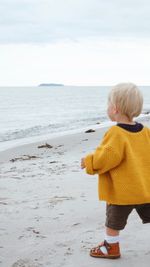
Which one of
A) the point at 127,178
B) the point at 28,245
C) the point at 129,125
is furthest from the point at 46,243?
the point at 129,125

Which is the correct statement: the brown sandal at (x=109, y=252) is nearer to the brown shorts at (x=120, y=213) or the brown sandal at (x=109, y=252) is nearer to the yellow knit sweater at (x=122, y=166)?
the brown shorts at (x=120, y=213)

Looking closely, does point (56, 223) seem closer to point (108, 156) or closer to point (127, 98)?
point (108, 156)

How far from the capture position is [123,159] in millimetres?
3246

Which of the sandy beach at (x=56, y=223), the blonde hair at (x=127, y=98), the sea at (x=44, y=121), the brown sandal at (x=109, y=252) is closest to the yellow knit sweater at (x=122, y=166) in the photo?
the blonde hair at (x=127, y=98)

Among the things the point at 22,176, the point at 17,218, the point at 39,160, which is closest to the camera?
the point at 17,218

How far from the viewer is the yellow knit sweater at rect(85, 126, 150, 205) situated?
3182 mm

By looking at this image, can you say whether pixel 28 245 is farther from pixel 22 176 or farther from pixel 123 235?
pixel 22 176

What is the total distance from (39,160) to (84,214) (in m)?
4.40

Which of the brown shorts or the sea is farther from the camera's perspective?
the sea

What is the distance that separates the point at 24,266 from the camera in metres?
3.29

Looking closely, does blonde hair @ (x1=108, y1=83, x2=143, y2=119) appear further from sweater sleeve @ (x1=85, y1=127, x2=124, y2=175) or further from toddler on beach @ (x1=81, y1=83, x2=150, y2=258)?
sweater sleeve @ (x1=85, y1=127, x2=124, y2=175)

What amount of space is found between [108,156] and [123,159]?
0.15 m

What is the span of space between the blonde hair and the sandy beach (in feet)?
3.65

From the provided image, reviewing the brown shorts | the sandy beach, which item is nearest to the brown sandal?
the sandy beach
